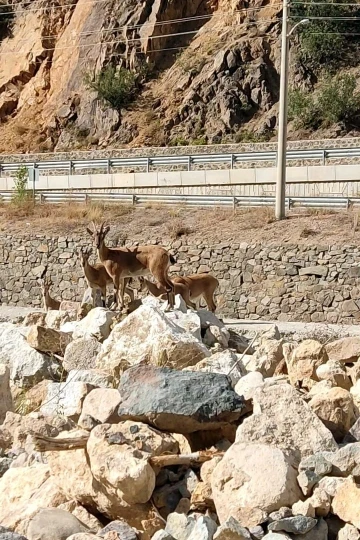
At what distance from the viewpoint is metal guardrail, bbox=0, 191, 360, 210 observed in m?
27.3

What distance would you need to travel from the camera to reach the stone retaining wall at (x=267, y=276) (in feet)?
77.2

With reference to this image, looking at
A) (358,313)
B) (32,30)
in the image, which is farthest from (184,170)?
(32,30)

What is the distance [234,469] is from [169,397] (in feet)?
4.83

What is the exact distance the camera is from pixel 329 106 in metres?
46.5

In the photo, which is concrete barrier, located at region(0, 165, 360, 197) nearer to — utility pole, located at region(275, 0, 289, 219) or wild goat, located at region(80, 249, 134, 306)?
utility pole, located at region(275, 0, 289, 219)

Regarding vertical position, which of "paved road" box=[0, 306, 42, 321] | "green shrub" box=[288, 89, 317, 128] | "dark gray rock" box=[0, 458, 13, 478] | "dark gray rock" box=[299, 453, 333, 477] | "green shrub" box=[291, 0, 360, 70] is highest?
"green shrub" box=[291, 0, 360, 70]

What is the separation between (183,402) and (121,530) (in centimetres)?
158

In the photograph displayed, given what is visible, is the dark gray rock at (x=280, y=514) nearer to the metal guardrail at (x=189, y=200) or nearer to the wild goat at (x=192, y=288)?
the wild goat at (x=192, y=288)

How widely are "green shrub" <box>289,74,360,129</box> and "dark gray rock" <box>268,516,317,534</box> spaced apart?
41122 mm

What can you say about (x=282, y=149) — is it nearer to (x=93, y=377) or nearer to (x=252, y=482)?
(x=93, y=377)

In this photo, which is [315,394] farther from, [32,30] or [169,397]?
[32,30]

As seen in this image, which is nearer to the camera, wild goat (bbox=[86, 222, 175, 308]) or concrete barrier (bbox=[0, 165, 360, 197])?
wild goat (bbox=[86, 222, 175, 308])

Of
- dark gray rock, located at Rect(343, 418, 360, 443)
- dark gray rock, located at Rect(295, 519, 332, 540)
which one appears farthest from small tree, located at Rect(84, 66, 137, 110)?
dark gray rock, located at Rect(295, 519, 332, 540)

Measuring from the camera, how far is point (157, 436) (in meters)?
8.21
